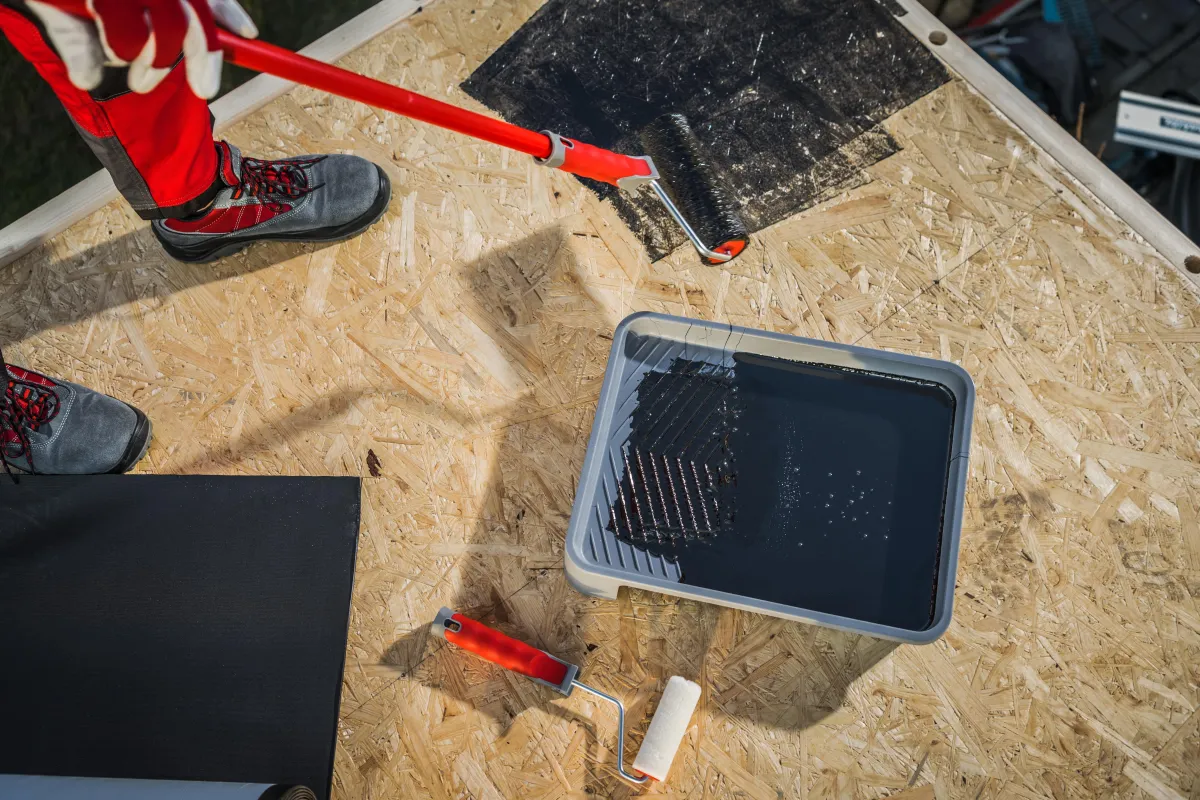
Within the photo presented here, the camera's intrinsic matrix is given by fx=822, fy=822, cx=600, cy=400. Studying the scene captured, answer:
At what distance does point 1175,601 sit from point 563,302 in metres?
0.95

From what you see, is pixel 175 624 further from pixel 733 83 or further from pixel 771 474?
pixel 733 83

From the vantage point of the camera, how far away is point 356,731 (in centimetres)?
109

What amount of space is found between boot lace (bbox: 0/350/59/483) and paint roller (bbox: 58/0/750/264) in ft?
1.93

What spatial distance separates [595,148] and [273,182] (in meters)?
0.53

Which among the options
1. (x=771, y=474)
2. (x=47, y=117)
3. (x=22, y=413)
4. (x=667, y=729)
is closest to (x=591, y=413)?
(x=771, y=474)

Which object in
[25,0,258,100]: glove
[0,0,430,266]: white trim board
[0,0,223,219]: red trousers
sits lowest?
[0,0,430,266]: white trim board

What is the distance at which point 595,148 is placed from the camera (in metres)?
1.09

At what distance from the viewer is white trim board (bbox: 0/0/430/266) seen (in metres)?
1.32

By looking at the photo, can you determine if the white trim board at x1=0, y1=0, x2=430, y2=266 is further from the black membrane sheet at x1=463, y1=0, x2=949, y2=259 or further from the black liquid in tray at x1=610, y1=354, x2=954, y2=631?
the black liquid in tray at x1=610, y1=354, x2=954, y2=631

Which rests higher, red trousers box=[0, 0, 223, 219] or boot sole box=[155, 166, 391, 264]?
red trousers box=[0, 0, 223, 219]

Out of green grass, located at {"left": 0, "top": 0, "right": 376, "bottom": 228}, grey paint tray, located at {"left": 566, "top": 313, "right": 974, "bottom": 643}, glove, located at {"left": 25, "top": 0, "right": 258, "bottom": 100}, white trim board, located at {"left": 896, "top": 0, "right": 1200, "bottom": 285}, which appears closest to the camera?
glove, located at {"left": 25, "top": 0, "right": 258, "bottom": 100}

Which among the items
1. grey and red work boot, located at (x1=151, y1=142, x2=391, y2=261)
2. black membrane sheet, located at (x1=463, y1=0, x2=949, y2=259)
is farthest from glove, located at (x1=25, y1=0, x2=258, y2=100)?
black membrane sheet, located at (x1=463, y1=0, x2=949, y2=259)

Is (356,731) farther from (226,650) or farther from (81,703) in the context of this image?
(81,703)

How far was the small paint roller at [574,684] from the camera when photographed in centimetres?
102
